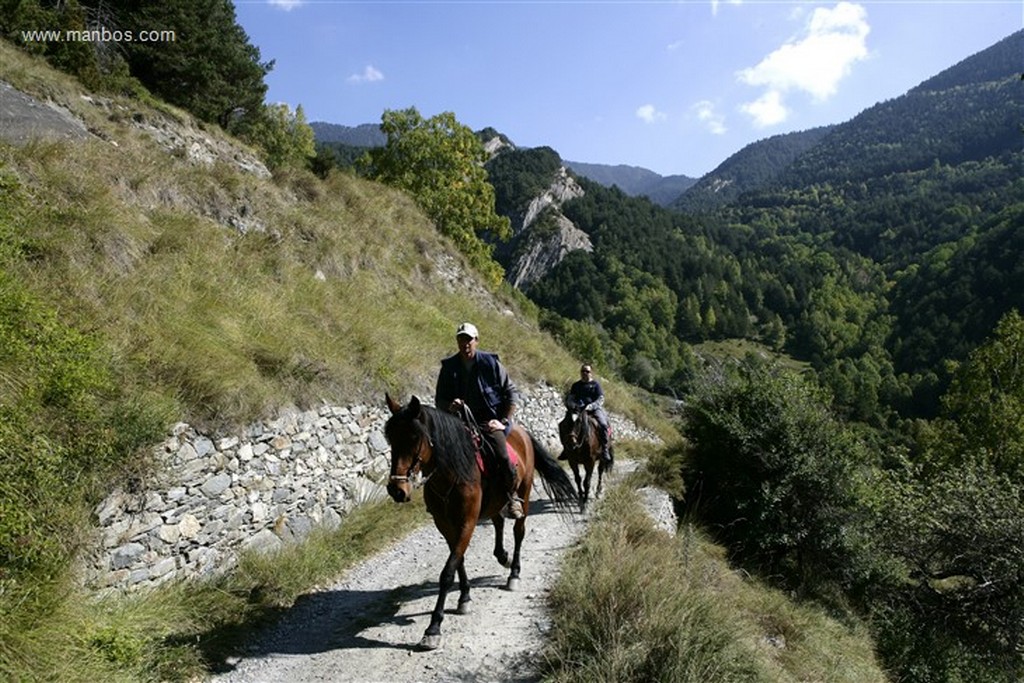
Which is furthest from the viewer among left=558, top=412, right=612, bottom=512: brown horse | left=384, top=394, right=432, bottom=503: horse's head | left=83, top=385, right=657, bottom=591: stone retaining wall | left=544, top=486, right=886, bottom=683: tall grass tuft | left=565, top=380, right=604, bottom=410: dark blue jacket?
left=565, top=380, right=604, bottom=410: dark blue jacket

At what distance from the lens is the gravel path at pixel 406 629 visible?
5.19 metres

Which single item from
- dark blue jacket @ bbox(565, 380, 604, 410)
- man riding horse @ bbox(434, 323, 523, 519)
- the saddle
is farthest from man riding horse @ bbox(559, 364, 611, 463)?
the saddle

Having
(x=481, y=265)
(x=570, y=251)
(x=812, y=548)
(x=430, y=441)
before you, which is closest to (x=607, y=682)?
(x=430, y=441)

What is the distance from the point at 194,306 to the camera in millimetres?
9211

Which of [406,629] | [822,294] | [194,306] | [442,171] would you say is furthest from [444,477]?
[822,294]

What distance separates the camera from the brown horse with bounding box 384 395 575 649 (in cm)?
514

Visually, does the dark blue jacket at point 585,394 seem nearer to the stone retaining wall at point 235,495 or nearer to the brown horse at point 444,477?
the stone retaining wall at point 235,495

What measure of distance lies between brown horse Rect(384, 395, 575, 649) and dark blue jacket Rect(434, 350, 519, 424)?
597 millimetres

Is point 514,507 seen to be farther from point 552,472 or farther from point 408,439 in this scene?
point 408,439

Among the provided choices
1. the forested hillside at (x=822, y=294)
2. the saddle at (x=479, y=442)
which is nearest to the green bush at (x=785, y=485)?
→ the saddle at (x=479, y=442)

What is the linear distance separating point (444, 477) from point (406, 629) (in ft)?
5.78

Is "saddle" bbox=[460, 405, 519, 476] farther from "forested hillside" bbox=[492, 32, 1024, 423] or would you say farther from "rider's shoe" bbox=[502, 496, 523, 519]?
"forested hillside" bbox=[492, 32, 1024, 423]

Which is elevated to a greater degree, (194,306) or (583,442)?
(194,306)

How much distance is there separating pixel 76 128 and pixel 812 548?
19964 millimetres
